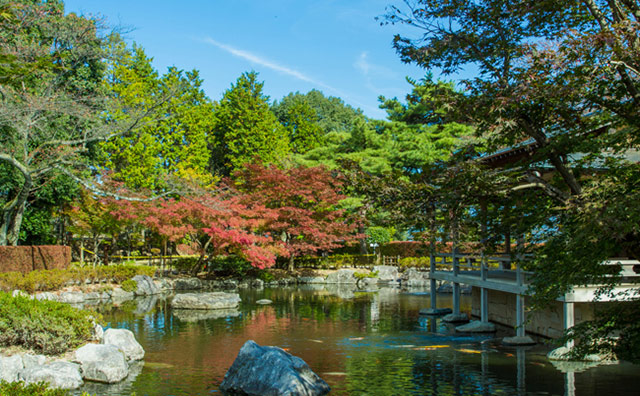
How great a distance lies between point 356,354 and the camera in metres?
11.0

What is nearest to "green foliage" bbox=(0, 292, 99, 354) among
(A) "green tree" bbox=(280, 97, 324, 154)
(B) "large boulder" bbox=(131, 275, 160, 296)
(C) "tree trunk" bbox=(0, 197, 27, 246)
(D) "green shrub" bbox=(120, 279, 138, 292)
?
(D) "green shrub" bbox=(120, 279, 138, 292)

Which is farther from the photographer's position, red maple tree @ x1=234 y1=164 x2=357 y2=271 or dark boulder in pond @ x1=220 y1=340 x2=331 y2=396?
red maple tree @ x1=234 y1=164 x2=357 y2=271

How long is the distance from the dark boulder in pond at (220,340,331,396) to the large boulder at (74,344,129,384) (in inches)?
74.3

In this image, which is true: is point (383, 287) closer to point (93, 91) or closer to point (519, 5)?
point (93, 91)

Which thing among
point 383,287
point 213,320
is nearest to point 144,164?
point 383,287

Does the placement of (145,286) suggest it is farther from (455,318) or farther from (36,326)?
(36,326)

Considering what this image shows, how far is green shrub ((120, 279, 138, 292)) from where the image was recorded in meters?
21.4

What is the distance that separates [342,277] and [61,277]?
561 inches

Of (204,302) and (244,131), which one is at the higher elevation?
(244,131)

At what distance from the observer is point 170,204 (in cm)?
2447

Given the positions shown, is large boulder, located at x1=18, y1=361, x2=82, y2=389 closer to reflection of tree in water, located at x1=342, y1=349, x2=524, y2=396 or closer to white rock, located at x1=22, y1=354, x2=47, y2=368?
white rock, located at x1=22, y1=354, x2=47, y2=368

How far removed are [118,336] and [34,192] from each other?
13817mm

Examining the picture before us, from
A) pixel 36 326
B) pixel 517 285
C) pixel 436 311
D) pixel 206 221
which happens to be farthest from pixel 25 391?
pixel 206 221

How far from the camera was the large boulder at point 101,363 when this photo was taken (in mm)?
8953
